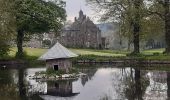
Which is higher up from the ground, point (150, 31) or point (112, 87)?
point (150, 31)

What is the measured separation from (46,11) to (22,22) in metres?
6.38

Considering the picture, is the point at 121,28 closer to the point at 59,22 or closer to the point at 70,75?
the point at 59,22

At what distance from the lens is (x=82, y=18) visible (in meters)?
152

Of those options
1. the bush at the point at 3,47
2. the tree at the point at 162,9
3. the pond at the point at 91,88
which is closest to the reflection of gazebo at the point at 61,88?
the pond at the point at 91,88

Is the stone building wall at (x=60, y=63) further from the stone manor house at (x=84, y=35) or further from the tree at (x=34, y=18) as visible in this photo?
the stone manor house at (x=84, y=35)

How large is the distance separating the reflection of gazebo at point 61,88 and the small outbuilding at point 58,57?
16.6 feet

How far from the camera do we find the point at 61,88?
129 ft

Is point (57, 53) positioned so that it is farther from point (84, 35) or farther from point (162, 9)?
point (84, 35)

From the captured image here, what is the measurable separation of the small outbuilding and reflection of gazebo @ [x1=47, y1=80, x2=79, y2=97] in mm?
5060

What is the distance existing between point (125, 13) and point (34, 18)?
59.7ft

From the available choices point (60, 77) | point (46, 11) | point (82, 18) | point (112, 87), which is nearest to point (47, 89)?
point (112, 87)

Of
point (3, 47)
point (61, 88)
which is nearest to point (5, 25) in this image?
point (3, 47)

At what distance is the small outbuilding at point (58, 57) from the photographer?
160 ft

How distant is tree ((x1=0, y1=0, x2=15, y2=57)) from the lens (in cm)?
6583
